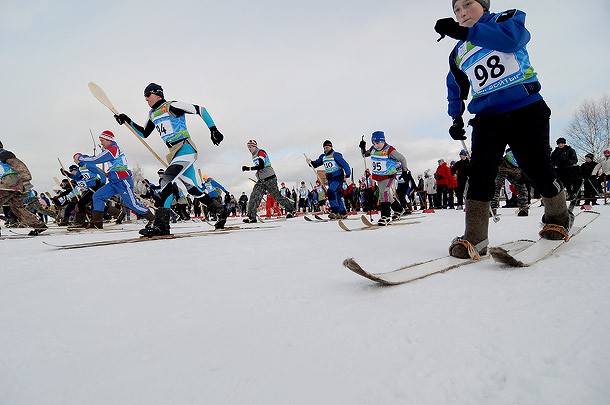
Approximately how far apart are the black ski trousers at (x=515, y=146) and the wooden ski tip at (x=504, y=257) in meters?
0.68

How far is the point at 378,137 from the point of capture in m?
6.89

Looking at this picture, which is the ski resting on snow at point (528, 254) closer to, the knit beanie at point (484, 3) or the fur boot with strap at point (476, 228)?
the fur boot with strap at point (476, 228)

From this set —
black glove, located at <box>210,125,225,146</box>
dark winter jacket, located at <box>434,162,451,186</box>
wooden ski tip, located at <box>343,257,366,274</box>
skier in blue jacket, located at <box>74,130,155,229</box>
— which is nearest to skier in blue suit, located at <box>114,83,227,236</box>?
black glove, located at <box>210,125,225,146</box>

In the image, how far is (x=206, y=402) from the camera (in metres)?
0.74

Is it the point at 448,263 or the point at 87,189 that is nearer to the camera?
the point at 448,263

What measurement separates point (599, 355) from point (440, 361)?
1.16 feet

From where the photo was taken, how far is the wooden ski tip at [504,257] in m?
1.72

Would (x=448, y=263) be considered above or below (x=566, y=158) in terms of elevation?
below

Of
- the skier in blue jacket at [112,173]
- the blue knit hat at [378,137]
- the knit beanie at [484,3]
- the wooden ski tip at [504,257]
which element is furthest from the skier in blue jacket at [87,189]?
the wooden ski tip at [504,257]

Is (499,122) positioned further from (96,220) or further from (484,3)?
(96,220)

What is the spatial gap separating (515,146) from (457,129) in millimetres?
472

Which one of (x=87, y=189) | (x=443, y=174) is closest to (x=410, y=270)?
(x=87, y=189)

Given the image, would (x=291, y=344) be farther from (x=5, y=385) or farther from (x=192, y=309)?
(x=5, y=385)

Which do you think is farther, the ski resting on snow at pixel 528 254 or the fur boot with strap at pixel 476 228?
the fur boot with strap at pixel 476 228
